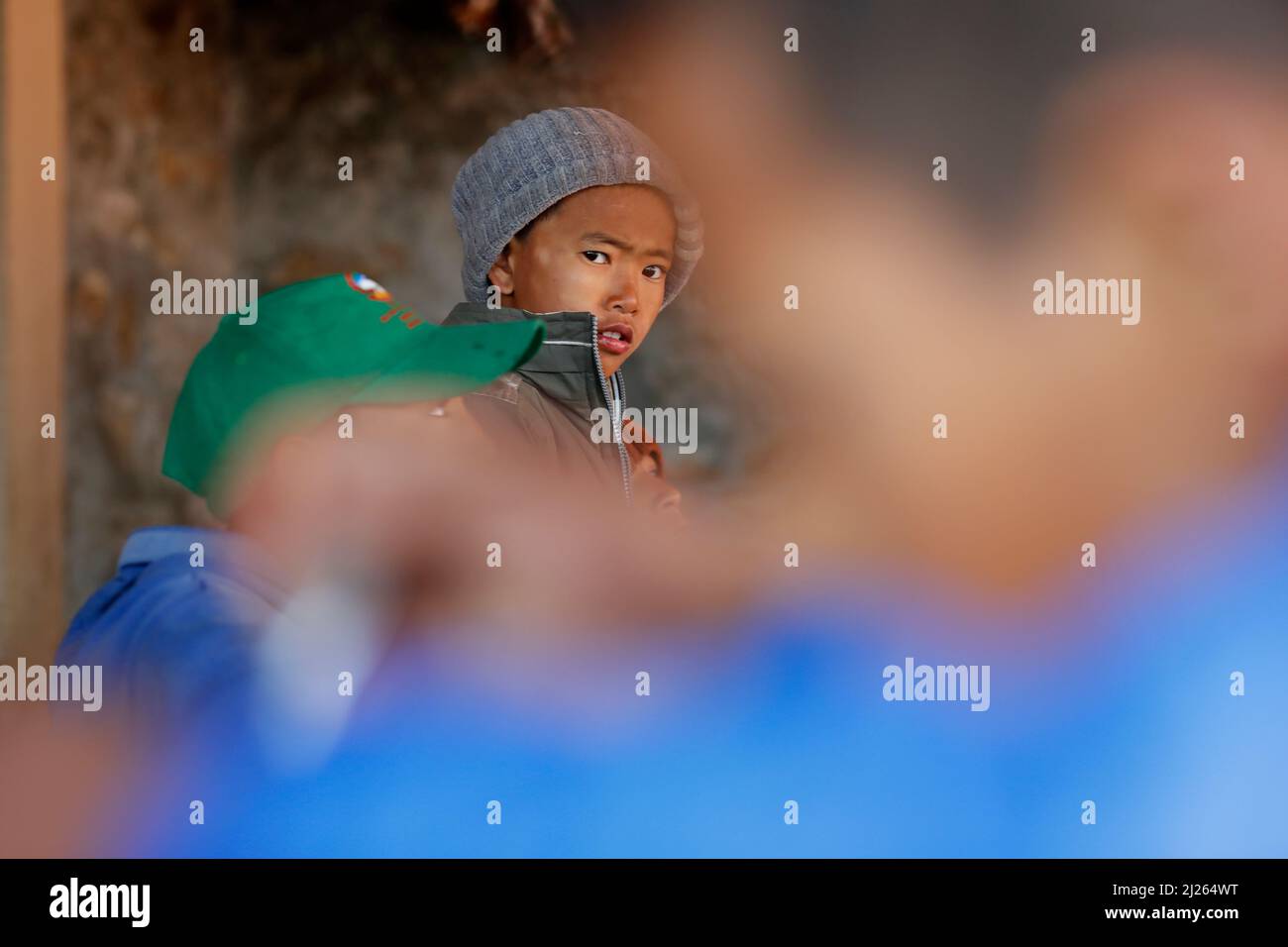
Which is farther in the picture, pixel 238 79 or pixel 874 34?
pixel 238 79

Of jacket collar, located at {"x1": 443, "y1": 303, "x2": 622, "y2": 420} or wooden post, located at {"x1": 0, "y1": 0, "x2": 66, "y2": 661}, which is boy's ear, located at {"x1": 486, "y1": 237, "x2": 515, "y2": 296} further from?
wooden post, located at {"x1": 0, "y1": 0, "x2": 66, "y2": 661}

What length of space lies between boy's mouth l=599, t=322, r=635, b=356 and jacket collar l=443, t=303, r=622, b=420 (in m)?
0.03

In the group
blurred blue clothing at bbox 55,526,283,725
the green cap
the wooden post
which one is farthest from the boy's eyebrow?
the wooden post

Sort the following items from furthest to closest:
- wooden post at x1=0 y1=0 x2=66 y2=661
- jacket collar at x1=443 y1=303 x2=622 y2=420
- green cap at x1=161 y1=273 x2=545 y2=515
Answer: wooden post at x1=0 y1=0 x2=66 y2=661 → jacket collar at x1=443 y1=303 x2=622 y2=420 → green cap at x1=161 y1=273 x2=545 y2=515

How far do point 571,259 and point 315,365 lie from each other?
43 centimetres

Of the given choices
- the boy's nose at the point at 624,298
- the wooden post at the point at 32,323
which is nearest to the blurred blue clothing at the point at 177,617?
the wooden post at the point at 32,323

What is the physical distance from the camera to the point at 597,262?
1.93 meters

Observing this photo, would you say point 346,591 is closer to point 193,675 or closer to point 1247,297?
point 193,675

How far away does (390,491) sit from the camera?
1.83 metres

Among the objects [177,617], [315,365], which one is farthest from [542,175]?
Result: [177,617]

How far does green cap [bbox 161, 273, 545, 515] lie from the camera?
63.3 inches
